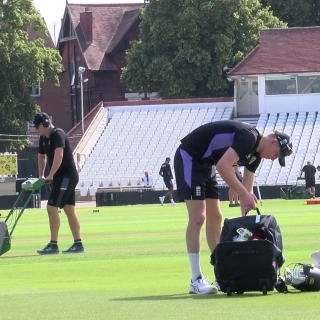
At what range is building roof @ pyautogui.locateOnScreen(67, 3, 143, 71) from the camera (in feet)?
289

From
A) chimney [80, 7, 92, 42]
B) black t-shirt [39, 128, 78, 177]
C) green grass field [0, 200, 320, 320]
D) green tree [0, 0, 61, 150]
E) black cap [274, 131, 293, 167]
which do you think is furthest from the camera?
chimney [80, 7, 92, 42]

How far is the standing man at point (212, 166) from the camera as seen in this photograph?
A: 1047 cm

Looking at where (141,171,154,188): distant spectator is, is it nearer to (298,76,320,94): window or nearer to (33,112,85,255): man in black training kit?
(298,76,320,94): window

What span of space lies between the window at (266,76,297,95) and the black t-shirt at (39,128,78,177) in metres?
54.0

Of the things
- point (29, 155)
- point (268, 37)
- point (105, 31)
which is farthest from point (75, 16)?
point (268, 37)

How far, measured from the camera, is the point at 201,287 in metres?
A: 10.5

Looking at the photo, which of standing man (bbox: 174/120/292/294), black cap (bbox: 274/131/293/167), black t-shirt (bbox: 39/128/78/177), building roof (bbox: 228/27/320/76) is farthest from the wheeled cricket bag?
building roof (bbox: 228/27/320/76)

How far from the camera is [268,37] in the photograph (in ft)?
235

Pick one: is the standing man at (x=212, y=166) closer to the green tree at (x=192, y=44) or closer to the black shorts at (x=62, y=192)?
the black shorts at (x=62, y=192)

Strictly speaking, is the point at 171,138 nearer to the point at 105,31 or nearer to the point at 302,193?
the point at 302,193

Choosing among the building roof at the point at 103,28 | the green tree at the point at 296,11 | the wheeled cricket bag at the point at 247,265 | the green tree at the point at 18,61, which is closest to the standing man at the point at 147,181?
the green tree at the point at 18,61

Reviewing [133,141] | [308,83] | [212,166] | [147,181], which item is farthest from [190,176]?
[308,83]

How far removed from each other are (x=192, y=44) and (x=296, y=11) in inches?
415

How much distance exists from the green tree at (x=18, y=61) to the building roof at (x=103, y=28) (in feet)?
44.7
